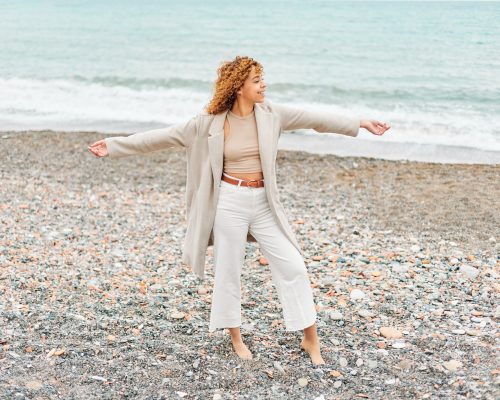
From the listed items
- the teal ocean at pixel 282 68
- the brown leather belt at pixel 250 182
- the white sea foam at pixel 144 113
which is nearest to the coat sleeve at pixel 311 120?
the brown leather belt at pixel 250 182

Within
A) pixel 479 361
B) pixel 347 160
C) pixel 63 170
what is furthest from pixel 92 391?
pixel 347 160

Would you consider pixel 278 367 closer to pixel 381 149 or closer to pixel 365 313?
pixel 365 313

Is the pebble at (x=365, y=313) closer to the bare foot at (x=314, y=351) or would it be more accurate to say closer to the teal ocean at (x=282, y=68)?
the bare foot at (x=314, y=351)

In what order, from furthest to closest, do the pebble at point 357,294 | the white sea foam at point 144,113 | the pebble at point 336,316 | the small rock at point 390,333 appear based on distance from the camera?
the white sea foam at point 144,113, the pebble at point 357,294, the pebble at point 336,316, the small rock at point 390,333

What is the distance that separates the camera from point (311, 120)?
5043 mm

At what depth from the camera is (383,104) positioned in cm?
2255

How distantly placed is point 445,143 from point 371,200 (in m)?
6.26

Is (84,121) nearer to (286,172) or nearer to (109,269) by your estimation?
(286,172)

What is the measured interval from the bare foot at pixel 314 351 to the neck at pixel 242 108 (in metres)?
1.87

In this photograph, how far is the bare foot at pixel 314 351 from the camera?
5.32 m

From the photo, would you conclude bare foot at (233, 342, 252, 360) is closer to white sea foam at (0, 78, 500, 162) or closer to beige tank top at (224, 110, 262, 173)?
beige tank top at (224, 110, 262, 173)

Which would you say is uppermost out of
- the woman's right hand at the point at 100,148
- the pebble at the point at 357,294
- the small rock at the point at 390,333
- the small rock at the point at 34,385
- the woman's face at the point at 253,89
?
the woman's face at the point at 253,89

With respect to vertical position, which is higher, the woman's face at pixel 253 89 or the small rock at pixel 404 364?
the woman's face at pixel 253 89

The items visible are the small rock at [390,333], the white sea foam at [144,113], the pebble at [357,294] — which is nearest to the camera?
the small rock at [390,333]
